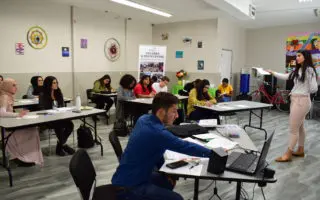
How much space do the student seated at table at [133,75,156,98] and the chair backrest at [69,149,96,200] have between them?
4.10 m

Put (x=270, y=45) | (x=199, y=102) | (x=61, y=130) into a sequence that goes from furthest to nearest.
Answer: (x=270, y=45) < (x=199, y=102) < (x=61, y=130)

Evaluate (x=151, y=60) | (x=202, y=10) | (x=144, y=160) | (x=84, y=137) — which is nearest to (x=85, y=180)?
(x=144, y=160)

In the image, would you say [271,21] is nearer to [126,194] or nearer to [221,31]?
[221,31]

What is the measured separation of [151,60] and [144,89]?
6.43 ft

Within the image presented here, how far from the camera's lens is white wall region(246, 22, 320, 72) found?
359 inches

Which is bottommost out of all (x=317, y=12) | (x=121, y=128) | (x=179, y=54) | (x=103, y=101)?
(x=121, y=128)

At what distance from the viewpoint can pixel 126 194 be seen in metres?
1.77

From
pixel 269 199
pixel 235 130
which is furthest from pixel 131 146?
pixel 269 199

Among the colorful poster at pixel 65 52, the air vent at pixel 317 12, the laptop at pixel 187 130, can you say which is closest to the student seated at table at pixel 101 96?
the colorful poster at pixel 65 52

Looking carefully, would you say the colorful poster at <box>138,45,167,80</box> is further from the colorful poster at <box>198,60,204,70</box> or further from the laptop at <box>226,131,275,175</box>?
the laptop at <box>226,131,275,175</box>

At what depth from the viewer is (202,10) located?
23.0 feet

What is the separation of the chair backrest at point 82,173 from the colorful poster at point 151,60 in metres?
5.87

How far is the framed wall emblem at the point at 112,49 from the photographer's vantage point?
7786 millimetres

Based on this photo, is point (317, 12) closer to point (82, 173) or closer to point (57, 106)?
point (57, 106)
